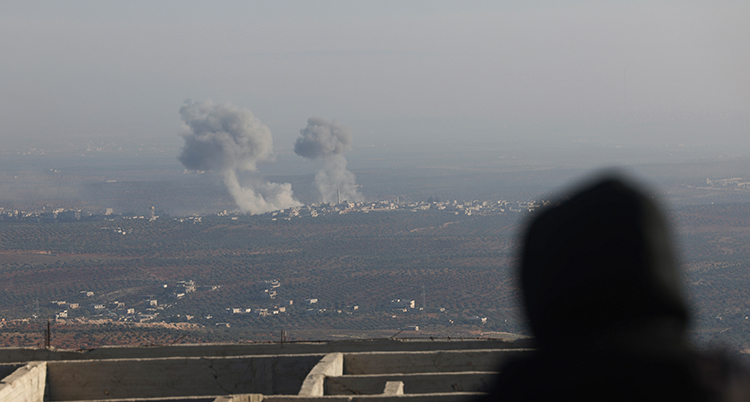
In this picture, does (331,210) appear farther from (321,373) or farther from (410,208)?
(321,373)

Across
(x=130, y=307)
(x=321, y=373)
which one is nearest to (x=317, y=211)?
(x=130, y=307)

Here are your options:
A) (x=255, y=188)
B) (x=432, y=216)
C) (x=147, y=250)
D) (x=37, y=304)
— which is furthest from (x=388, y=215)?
(x=37, y=304)

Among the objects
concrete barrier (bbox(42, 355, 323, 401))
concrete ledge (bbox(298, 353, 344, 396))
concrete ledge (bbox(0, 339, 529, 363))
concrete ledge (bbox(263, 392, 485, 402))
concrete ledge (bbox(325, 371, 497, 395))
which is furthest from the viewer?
concrete ledge (bbox(0, 339, 529, 363))

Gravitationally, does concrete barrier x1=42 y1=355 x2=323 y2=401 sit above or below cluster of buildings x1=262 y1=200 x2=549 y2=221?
below

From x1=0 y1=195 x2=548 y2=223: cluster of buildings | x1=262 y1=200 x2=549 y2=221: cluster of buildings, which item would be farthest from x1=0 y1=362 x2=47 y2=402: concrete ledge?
x1=262 y1=200 x2=549 y2=221: cluster of buildings

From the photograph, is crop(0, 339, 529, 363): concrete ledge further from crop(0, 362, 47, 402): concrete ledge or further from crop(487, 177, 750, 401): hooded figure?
crop(487, 177, 750, 401): hooded figure

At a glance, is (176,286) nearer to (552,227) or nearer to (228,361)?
(228,361)

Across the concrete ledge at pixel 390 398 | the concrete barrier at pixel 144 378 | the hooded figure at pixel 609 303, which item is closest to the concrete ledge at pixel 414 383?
the concrete ledge at pixel 390 398
